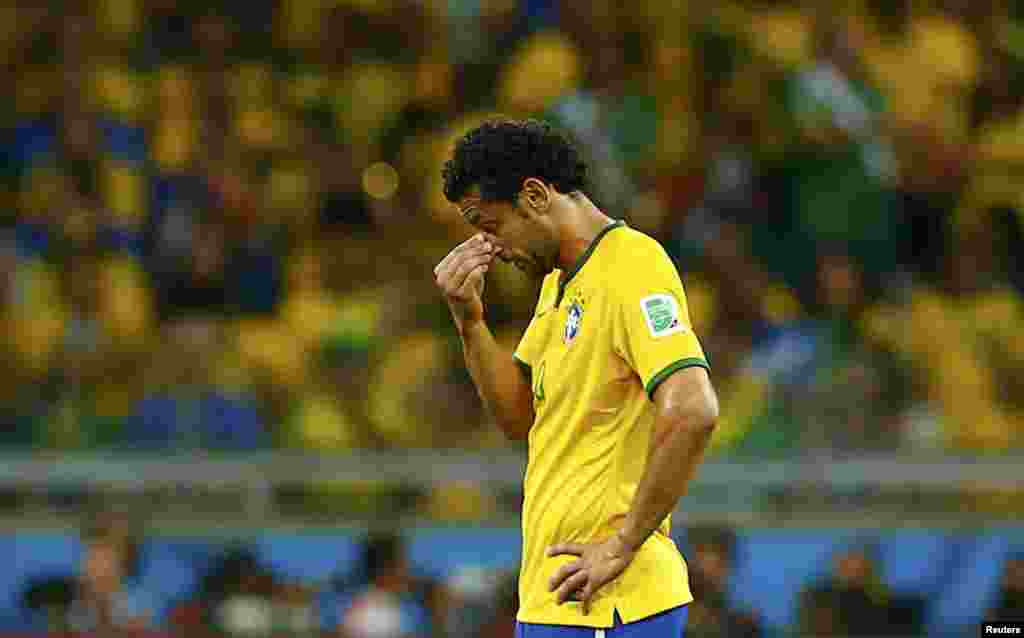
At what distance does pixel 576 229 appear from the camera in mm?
4598

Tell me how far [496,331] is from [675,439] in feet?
17.7

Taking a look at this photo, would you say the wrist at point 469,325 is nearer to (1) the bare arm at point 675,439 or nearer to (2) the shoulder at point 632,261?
(2) the shoulder at point 632,261

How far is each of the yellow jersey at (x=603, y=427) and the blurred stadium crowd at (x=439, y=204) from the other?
4475 millimetres

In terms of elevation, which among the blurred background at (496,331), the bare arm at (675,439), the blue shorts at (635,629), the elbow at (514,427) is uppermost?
the blurred background at (496,331)

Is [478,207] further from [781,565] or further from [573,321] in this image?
[781,565]

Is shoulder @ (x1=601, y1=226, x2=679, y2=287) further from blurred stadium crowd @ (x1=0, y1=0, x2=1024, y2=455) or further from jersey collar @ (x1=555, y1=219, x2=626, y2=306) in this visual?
blurred stadium crowd @ (x1=0, y1=0, x2=1024, y2=455)

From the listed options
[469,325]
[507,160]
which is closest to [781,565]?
[469,325]

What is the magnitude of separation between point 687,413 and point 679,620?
58 cm

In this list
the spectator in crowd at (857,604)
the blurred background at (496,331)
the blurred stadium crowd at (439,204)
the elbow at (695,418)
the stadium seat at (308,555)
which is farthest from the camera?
the stadium seat at (308,555)

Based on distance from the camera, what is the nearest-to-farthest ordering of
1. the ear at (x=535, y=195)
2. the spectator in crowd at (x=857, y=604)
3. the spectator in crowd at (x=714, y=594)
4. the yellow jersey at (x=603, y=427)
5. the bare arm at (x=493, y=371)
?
the yellow jersey at (x=603, y=427), the ear at (x=535, y=195), the bare arm at (x=493, y=371), the spectator in crowd at (x=714, y=594), the spectator in crowd at (x=857, y=604)

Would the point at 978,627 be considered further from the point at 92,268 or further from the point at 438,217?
the point at 92,268

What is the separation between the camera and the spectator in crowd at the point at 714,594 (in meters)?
8.54

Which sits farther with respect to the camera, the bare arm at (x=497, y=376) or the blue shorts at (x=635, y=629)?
the bare arm at (x=497, y=376)

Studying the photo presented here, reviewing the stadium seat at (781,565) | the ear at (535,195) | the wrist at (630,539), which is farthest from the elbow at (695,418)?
A: the stadium seat at (781,565)
